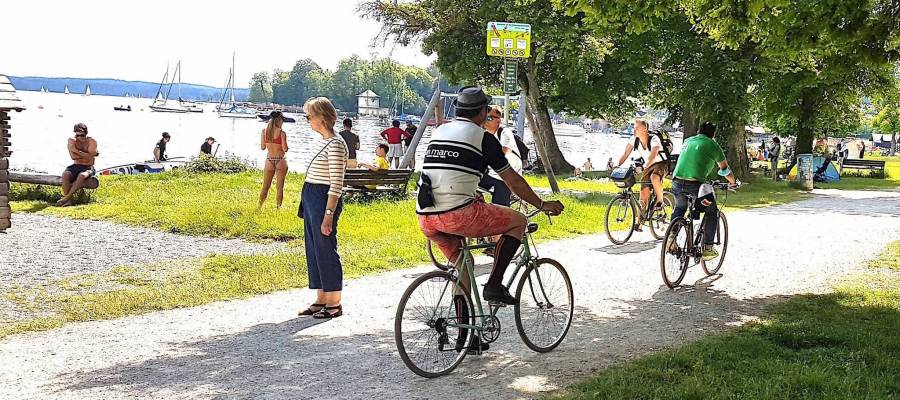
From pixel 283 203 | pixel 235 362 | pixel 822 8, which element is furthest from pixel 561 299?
pixel 283 203

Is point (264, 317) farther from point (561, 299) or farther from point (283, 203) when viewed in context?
point (283, 203)

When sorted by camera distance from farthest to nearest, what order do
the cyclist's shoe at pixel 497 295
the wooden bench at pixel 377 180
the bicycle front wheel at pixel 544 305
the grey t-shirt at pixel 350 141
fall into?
the grey t-shirt at pixel 350 141 < the wooden bench at pixel 377 180 < the bicycle front wheel at pixel 544 305 < the cyclist's shoe at pixel 497 295

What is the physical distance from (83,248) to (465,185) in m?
7.26

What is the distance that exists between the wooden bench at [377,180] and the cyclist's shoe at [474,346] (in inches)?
373

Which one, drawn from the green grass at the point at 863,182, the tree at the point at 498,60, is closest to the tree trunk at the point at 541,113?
the tree at the point at 498,60

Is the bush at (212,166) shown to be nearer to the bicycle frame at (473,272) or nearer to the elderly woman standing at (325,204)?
the elderly woman standing at (325,204)

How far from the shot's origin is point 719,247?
33.4 ft

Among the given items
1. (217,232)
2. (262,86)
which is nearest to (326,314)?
(217,232)

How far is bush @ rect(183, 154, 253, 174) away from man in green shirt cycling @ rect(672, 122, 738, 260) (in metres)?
15.3

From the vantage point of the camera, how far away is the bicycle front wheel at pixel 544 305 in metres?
6.46

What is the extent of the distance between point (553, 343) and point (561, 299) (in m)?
0.34

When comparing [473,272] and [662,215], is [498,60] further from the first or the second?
[473,272]

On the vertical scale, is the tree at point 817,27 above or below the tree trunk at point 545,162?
above

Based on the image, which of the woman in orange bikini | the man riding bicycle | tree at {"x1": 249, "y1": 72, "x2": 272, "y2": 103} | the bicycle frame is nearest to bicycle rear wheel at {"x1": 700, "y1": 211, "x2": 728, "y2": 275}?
the bicycle frame
